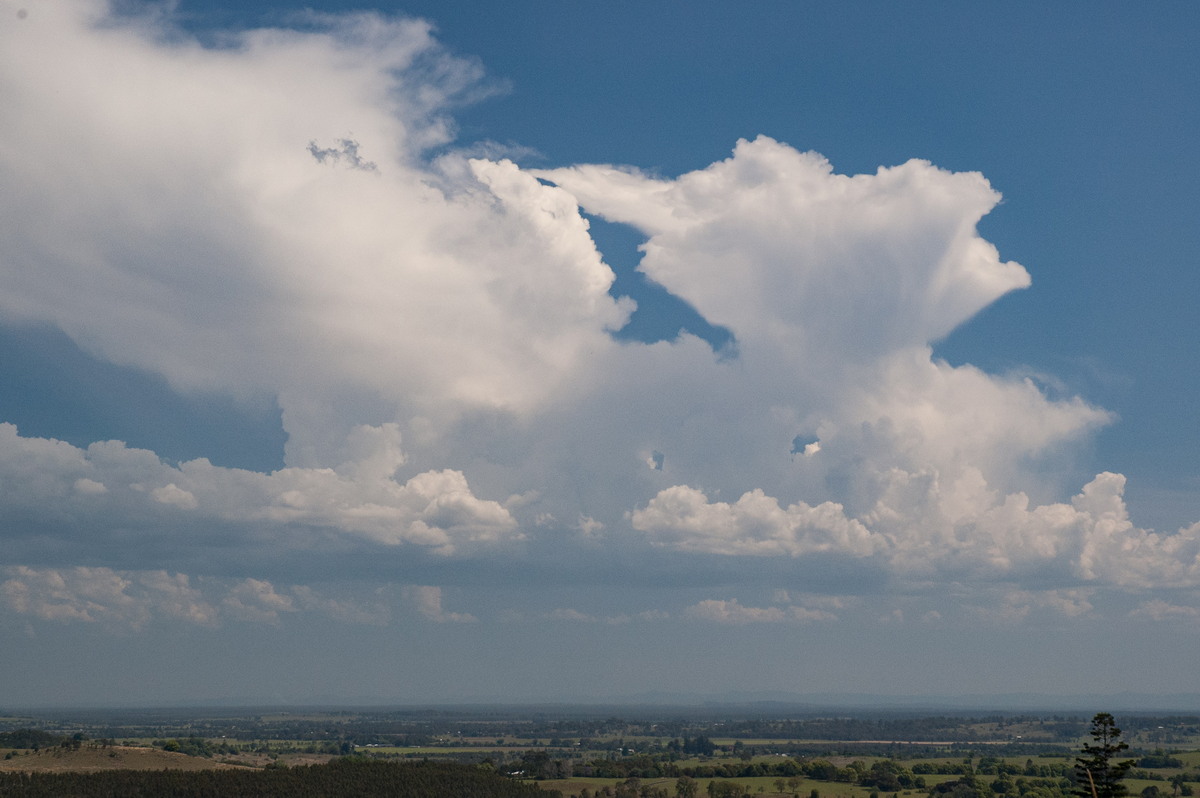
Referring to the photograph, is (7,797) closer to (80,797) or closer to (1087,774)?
(80,797)

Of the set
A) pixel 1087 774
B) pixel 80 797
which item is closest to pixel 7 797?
pixel 80 797

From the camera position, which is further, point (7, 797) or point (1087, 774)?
point (7, 797)

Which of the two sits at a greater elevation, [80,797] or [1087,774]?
[1087,774]

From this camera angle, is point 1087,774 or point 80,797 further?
point 80,797
